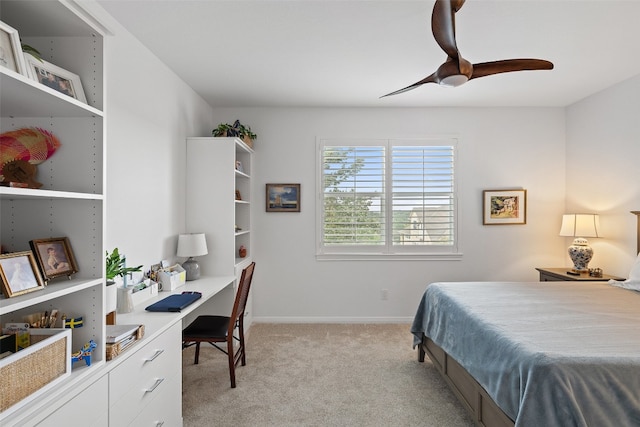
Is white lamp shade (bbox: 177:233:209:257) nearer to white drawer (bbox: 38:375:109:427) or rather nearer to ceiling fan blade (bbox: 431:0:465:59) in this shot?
white drawer (bbox: 38:375:109:427)

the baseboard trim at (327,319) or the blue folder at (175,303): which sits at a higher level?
the blue folder at (175,303)

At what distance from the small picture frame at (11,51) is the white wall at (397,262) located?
10.3 ft

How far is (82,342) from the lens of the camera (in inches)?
55.9

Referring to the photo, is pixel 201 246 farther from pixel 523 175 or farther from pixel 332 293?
pixel 523 175

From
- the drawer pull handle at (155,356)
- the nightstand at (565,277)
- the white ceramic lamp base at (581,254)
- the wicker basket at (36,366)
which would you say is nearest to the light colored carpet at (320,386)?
the drawer pull handle at (155,356)

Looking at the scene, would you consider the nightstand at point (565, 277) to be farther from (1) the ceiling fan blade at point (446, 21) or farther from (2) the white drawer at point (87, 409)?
(2) the white drawer at point (87, 409)

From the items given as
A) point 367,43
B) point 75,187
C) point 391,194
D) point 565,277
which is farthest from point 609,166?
point 75,187

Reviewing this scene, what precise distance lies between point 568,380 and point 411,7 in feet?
7.32

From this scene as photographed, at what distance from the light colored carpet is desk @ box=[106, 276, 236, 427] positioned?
1.40ft

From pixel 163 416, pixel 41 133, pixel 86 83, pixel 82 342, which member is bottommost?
pixel 163 416

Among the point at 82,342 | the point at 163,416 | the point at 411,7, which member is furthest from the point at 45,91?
the point at 411,7

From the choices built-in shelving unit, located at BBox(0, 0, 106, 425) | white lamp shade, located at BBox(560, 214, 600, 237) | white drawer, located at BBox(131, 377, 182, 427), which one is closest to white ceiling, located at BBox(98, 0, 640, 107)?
built-in shelving unit, located at BBox(0, 0, 106, 425)

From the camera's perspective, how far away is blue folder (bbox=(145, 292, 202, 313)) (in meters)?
2.24

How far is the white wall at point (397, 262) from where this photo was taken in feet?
14.1
